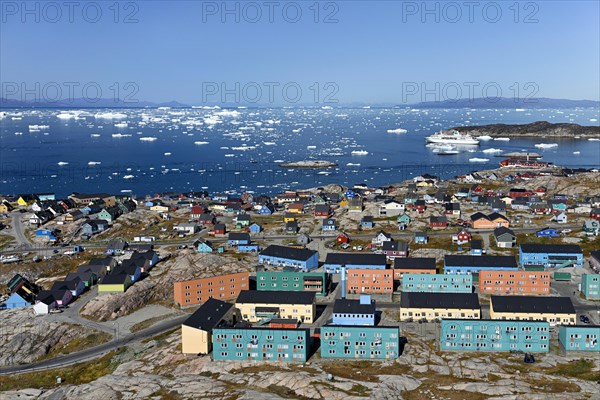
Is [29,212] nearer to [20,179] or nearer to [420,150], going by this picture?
[20,179]

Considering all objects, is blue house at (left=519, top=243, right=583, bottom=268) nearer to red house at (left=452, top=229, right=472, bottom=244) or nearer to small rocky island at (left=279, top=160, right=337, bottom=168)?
red house at (left=452, top=229, right=472, bottom=244)

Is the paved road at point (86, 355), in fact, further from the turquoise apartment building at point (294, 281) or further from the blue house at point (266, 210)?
the blue house at point (266, 210)

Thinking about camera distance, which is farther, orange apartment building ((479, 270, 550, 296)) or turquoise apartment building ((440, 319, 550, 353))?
orange apartment building ((479, 270, 550, 296))

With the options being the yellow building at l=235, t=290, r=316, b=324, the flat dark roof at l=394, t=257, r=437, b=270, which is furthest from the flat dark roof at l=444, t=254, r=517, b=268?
the yellow building at l=235, t=290, r=316, b=324

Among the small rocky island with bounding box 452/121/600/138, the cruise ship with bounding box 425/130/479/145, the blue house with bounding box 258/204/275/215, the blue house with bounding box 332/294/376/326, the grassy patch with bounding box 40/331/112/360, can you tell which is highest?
the small rocky island with bounding box 452/121/600/138

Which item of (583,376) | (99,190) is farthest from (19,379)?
(99,190)

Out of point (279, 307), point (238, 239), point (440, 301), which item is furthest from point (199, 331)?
point (238, 239)

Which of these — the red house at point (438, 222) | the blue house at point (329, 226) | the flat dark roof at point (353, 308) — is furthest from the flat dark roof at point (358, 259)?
the red house at point (438, 222)
